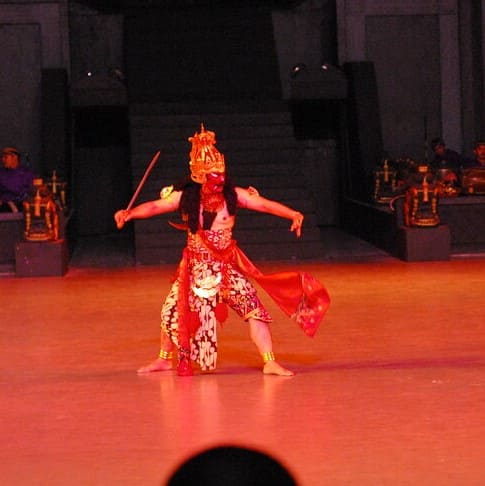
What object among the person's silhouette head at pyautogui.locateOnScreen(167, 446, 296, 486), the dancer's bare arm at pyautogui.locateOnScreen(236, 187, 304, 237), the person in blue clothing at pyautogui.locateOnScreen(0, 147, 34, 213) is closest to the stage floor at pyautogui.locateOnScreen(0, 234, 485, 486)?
the dancer's bare arm at pyautogui.locateOnScreen(236, 187, 304, 237)

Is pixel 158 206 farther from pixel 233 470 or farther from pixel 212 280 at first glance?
pixel 233 470

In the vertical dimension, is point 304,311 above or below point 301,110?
below

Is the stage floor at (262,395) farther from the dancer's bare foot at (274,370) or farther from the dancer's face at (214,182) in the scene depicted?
the dancer's face at (214,182)

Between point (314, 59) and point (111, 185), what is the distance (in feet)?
11.5

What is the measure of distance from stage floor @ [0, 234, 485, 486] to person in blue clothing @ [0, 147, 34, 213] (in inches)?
170

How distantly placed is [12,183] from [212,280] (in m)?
8.68

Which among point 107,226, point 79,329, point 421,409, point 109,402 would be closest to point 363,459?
point 421,409

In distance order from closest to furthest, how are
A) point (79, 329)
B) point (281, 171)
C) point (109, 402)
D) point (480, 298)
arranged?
point (109, 402) → point (79, 329) → point (480, 298) → point (281, 171)

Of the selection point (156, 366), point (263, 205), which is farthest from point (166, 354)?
point (263, 205)

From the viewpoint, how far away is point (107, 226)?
19.1 metres

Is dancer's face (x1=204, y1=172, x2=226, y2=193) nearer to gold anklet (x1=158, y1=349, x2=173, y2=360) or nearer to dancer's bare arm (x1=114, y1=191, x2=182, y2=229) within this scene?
dancer's bare arm (x1=114, y1=191, x2=182, y2=229)

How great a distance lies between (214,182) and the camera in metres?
7.45

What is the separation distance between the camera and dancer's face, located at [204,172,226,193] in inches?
293

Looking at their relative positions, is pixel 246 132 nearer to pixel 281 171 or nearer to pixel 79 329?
pixel 281 171
